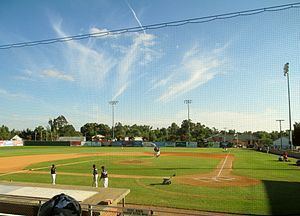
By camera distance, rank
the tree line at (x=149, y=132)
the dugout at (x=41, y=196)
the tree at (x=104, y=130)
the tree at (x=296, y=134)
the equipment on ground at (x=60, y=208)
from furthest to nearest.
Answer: the tree at (x=104, y=130) → the tree line at (x=149, y=132) → the tree at (x=296, y=134) → the dugout at (x=41, y=196) → the equipment on ground at (x=60, y=208)

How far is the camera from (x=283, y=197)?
12.8 meters

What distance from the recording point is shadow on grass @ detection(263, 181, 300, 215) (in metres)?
10.6

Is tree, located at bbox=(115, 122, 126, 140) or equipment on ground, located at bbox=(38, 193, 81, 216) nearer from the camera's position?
equipment on ground, located at bbox=(38, 193, 81, 216)

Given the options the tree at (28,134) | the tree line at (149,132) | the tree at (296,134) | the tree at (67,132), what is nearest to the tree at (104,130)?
the tree line at (149,132)

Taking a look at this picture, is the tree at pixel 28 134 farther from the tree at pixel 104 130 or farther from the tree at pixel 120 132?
the tree at pixel 120 132

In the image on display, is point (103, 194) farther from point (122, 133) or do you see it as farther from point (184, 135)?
point (122, 133)

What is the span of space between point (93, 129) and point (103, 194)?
98032 millimetres

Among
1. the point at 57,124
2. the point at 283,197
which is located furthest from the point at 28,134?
the point at 283,197

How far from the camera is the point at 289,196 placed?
42.5 ft

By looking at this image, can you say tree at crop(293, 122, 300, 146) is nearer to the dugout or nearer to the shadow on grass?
the shadow on grass

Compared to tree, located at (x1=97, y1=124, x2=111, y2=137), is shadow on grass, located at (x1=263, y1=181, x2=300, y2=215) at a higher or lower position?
lower

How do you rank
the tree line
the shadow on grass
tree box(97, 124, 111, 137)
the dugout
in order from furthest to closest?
1. tree box(97, 124, 111, 137)
2. the tree line
3. the shadow on grass
4. the dugout

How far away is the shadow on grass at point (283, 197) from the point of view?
10.6m

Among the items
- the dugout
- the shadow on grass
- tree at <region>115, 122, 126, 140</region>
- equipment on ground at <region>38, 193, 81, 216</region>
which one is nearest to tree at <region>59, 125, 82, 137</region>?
tree at <region>115, 122, 126, 140</region>
